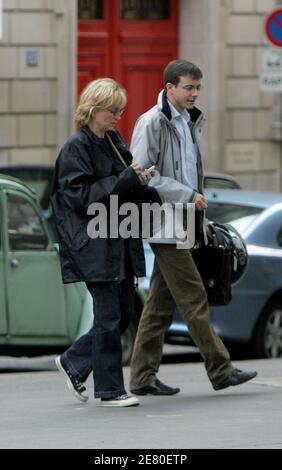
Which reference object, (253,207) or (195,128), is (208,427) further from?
(253,207)

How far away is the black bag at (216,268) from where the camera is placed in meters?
9.61

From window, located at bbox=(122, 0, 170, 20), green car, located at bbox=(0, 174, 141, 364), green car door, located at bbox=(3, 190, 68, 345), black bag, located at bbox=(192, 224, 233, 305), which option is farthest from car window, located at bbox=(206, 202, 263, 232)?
window, located at bbox=(122, 0, 170, 20)

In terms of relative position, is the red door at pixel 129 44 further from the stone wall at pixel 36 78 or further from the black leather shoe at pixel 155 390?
the black leather shoe at pixel 155 390

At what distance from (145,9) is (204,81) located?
1325 mm

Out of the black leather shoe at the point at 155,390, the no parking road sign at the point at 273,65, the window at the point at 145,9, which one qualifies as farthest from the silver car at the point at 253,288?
the window at the point at 145,9

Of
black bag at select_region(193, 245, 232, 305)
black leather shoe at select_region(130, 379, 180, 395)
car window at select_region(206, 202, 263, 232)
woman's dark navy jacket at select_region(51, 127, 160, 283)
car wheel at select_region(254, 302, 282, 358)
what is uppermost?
woman's dark navy jacket at select_region(51, 127, 160, 283)

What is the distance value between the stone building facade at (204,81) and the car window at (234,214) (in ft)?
26.1

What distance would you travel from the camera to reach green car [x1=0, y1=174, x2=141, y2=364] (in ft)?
39.7

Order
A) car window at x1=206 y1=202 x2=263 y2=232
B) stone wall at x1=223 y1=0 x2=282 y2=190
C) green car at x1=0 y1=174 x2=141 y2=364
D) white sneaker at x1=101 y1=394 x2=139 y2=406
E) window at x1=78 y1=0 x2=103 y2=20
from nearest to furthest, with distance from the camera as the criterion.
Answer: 1. white sneaker at x1=101 y1=394 x2=139 y2=406
2. green car at x1=0 y1=174 x2=141 y2=364
3. car window at x1=206 y1=202 x2=263 y2=232
4. window at x1=78 y1=0 x2=103 y2=20
5. stone wall at x1=223 y1=0 x2=282 y2=190

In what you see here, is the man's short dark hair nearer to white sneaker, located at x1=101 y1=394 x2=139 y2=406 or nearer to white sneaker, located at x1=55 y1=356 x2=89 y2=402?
white sneaker, located at x1=55 y1=356 x2=89 y2=402

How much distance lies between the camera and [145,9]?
2366 cm

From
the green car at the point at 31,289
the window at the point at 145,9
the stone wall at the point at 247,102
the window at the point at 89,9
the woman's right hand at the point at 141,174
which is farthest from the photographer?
the stone wall at the point at 247,102

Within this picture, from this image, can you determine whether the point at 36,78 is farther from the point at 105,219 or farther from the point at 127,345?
the point at 105,219

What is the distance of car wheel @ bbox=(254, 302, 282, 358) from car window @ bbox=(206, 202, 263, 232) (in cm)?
71
